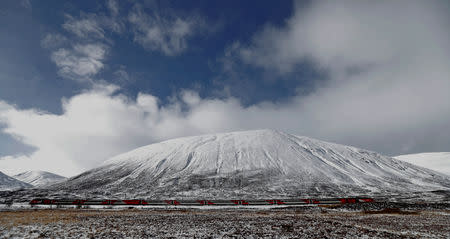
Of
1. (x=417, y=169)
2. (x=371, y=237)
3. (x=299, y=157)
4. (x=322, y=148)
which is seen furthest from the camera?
(x=322, y=148)

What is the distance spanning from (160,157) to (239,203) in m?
110

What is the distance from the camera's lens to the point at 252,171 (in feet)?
427

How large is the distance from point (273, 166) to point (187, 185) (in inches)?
2072

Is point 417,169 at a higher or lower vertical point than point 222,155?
lower

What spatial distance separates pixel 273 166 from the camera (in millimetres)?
135750

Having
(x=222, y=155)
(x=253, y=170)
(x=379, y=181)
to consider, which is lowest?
(x=379, y=181)

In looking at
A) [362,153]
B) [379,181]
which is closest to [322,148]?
[362,153]

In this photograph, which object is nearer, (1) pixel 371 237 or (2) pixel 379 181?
(1) pixel 371 237

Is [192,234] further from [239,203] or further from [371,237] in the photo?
[239,203]

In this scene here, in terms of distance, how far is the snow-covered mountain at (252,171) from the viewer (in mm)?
102688

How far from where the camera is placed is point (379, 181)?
124m

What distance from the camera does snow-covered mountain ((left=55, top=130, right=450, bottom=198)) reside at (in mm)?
102688

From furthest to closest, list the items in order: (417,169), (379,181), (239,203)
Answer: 1. (417,169)
2. (379,181)
3. (239,203)

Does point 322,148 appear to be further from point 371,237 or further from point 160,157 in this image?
point 371,237
